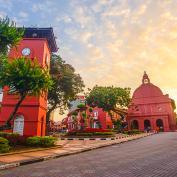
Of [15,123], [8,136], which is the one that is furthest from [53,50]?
[8,136]

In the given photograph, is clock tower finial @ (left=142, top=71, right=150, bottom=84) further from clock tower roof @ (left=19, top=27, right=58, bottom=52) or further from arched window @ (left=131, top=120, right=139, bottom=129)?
clock tower roof @ (left=19, top=27, right=58, bottom=52)

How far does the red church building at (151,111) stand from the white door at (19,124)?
36.6m

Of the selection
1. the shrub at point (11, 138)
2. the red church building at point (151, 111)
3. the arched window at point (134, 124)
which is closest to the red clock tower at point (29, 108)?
the shrub at point (11, 138)

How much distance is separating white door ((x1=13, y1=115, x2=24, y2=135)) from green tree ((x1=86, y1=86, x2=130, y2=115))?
23.1 meters

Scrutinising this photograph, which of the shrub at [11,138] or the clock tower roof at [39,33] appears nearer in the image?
the shrub at [11,138]

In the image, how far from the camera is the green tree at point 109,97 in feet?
143

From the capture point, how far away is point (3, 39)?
619 inches

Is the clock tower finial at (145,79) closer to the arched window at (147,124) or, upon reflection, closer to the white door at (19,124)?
the arched window at (147,124)

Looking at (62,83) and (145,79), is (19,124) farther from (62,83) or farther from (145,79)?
(145,79)

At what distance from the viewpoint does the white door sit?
22.1 meters

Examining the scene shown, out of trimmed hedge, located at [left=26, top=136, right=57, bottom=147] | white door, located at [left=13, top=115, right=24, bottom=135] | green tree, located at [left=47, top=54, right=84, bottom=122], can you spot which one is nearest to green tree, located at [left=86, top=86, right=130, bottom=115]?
green tree, located at [left=47, top=54, right=84, bottom=122]

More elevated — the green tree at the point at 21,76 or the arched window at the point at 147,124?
the green tree at the point at 21,76

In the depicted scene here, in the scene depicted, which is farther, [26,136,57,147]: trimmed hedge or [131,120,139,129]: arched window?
[131,120,139,129]: arched window

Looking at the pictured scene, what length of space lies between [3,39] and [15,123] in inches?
392
